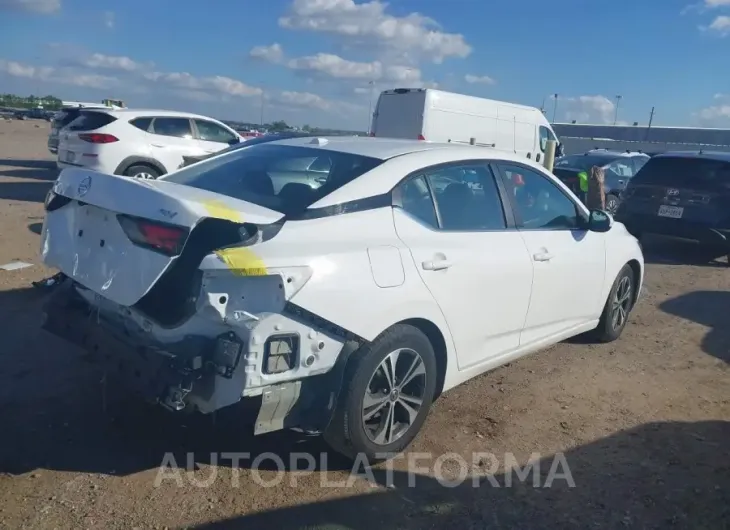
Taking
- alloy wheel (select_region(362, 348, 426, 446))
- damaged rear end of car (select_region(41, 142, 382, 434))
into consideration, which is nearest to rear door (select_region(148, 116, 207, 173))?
damaged rear end of car (select_region(41, 142, 382, 434))

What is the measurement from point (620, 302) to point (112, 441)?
431 cm

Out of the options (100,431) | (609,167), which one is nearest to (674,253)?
(609,167)

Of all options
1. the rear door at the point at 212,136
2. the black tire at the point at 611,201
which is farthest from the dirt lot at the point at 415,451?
the black tire at the point at 611,201

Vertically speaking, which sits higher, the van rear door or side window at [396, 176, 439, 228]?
the van rear door

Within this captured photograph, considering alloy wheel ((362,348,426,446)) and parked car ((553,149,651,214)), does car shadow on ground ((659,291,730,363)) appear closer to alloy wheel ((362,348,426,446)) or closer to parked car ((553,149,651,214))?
alloy wheel ((362,348,426,446))

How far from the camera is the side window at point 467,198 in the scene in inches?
154

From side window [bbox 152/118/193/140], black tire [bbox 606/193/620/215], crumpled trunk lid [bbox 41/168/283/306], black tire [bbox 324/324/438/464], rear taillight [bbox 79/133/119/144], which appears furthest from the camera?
black tire [bbox 606/193/620/215]

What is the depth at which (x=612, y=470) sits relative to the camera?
12.2 ft

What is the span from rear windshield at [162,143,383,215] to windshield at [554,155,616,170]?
11.8 metres

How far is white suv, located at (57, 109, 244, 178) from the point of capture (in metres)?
11.7

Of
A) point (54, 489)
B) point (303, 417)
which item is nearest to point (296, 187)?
point (303, 417)

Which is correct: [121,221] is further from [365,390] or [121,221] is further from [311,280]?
[365,390]

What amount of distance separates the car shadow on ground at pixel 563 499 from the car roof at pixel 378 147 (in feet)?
5.98

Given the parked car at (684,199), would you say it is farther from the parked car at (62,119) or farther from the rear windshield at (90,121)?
the parked car at (62,119)
